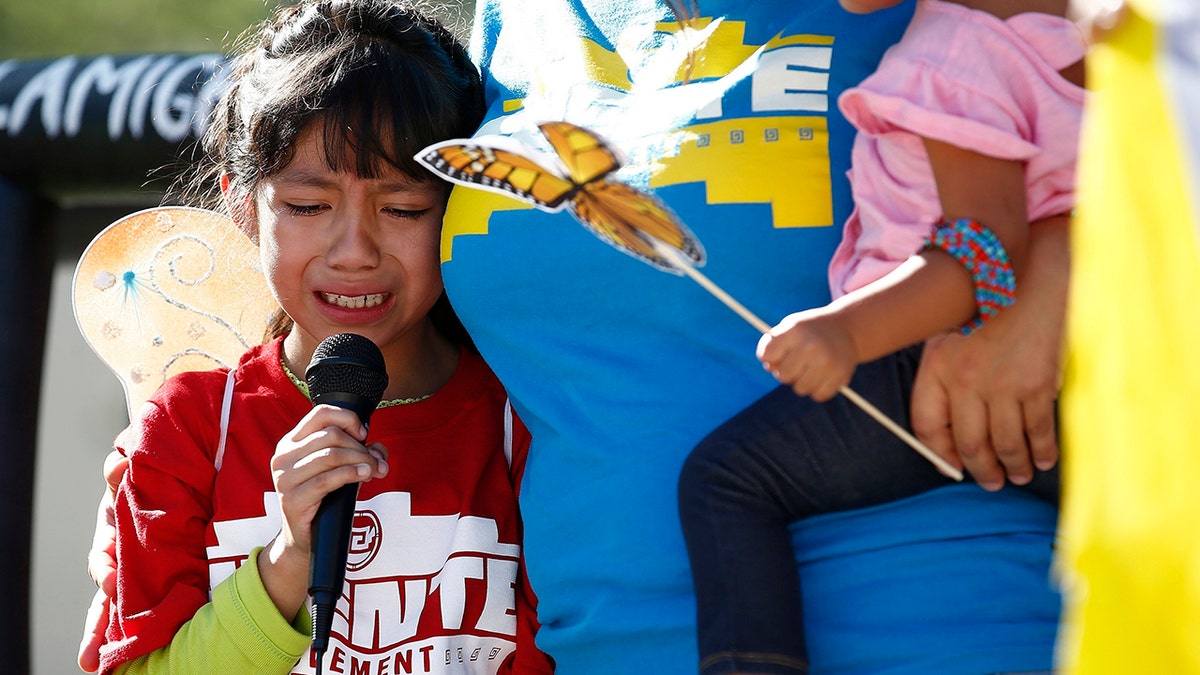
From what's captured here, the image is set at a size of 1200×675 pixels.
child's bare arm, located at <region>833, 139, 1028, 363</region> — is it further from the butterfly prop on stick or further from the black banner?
the black banner

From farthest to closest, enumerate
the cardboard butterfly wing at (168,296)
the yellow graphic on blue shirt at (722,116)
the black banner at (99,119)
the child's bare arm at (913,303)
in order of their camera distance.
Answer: the black banner at (99,119) → the cardboard butterfly wing at (168,296) → the yellow graphic on blue shirt at (722,116) → the child's bare arm at (913,303)

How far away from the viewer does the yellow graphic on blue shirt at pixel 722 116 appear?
1.44 metres

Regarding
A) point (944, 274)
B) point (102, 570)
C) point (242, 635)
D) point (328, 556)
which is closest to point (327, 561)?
point (328, 556)

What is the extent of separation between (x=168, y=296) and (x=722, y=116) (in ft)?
3.73

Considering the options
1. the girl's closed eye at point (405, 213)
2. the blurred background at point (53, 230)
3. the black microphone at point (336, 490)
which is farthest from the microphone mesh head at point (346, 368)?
the blurred background at point (53, 230)

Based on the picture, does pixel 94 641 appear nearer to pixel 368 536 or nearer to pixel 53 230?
pixel 368 536

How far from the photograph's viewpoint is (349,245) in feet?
5.87

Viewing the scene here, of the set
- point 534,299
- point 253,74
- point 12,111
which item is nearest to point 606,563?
point 534,299

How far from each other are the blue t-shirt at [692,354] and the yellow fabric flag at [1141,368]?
0.50 m

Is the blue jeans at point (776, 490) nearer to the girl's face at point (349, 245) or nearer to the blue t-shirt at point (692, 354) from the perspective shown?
the blue t-shirt at point (692, 354)

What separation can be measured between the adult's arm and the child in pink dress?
23.9 inches

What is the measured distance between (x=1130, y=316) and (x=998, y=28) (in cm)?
56

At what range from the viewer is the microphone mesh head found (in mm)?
1646

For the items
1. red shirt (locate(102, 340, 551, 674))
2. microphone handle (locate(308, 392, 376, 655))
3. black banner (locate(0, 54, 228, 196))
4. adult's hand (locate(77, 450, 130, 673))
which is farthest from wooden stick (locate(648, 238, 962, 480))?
black banner (locate(0, 54, 228, 196))
